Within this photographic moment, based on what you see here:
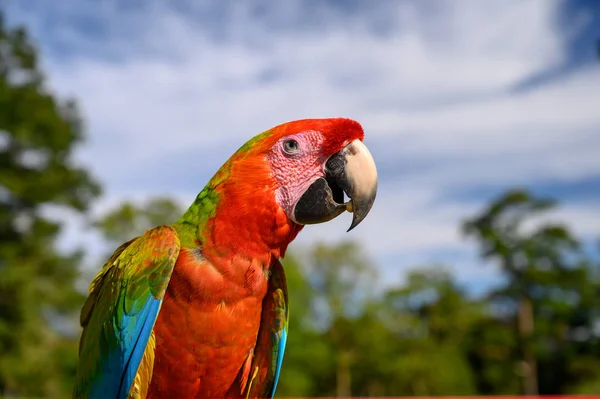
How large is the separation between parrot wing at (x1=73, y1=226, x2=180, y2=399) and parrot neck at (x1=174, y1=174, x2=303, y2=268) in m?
0.12

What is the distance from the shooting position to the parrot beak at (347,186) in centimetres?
195

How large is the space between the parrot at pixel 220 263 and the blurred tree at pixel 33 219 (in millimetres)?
12032

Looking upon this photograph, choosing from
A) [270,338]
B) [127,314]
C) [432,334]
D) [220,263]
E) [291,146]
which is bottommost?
[432,334]

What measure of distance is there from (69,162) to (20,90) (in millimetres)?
2283

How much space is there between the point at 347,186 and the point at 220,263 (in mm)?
554

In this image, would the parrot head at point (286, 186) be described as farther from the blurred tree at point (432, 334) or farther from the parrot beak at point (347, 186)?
the blurred tree at point (432, 334)

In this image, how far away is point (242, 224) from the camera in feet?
6.19

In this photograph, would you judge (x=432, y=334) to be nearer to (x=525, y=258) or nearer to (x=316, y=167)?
(x=525, y=258)

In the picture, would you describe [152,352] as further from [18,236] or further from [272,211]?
[18,236]

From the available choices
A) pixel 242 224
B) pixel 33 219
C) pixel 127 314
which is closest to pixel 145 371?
pixel 127 314

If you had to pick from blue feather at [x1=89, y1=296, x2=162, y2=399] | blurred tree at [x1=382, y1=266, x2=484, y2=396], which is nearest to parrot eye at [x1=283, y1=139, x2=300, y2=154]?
blue feather at [x1=89, y1=296, x2=162, y2=399]

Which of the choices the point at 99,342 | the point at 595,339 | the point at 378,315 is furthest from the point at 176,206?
the point at 595,339

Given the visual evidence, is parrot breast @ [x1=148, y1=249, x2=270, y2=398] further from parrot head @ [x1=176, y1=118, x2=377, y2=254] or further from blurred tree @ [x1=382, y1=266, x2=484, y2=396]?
blurred tree @ [x1=382, y1=266, x2=484, y2=396]

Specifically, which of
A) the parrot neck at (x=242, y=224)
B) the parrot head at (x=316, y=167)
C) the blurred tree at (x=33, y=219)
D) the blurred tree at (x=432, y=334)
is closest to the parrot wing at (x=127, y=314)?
the parrot neck at (x=242, y=224)
